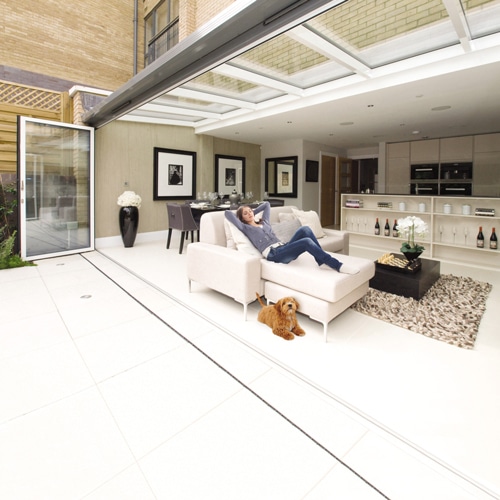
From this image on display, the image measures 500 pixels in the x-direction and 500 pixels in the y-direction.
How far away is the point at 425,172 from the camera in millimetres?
7516

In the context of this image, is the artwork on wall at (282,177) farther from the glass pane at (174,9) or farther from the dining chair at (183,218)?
the glass pane at (174,9)

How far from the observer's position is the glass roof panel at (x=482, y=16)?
2764 millimetres

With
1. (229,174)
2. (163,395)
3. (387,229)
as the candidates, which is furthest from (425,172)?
(163,395)

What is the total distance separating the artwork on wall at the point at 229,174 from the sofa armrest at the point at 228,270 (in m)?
4.92

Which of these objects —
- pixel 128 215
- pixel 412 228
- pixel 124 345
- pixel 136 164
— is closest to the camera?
pixel 124 345

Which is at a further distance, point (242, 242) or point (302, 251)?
point (242, 242)

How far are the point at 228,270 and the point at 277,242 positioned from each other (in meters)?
0.64

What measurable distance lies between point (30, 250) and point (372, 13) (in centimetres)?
586

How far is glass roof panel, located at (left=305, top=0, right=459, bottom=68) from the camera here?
2.95m

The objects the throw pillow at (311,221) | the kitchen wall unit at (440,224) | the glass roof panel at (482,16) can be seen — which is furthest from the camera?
the kitchen wall unit at (440,224)

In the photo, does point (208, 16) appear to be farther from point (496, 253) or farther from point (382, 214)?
point (496, 253)

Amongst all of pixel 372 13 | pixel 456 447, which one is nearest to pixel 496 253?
pixel 372 13

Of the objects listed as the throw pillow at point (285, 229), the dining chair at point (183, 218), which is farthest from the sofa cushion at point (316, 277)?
the dining chair at point (183, 218)

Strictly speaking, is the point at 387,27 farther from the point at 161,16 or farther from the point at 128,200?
the point at 161,16
